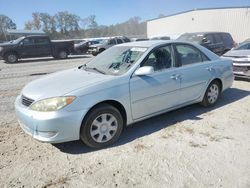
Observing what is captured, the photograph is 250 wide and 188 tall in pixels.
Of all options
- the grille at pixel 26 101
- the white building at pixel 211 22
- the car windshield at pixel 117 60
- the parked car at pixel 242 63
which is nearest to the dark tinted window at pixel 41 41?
the parked car at pixel 242 63

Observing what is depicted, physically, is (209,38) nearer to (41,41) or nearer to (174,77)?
(174,77)

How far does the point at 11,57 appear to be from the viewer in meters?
16.9

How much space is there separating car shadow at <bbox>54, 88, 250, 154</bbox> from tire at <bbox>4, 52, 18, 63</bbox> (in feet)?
49.3

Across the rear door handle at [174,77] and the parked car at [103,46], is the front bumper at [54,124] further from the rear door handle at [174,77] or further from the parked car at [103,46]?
the parked car at [103,46]

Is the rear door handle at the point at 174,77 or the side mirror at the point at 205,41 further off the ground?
the side mirror at the point at 205,41

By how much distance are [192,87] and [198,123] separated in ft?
2.43

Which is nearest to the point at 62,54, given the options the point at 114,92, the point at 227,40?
the point at 227,40

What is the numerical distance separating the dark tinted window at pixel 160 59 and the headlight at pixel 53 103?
58.8 inches

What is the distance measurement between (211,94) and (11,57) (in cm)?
1543

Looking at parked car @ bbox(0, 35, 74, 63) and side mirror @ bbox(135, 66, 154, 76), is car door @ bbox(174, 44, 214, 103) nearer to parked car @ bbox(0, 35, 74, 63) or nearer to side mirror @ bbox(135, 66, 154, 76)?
side mirror @ bbox(135, 66, 154, 76)

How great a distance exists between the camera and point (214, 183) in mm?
2797

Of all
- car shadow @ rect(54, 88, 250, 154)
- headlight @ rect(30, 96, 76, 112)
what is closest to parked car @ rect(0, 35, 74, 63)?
car shadow @ rect(54, 88, 250, 154)

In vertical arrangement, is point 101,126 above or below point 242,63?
below

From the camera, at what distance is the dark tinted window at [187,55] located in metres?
4.63
